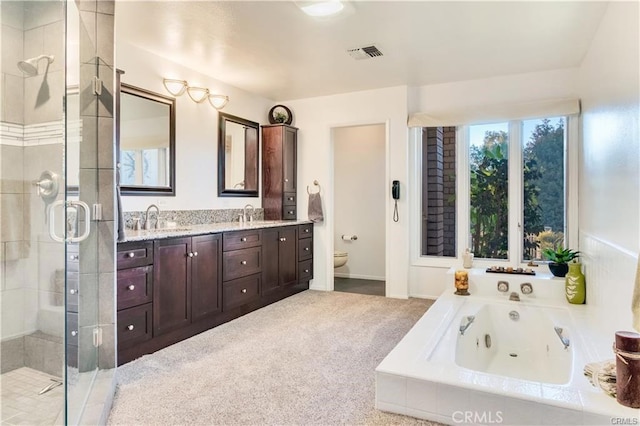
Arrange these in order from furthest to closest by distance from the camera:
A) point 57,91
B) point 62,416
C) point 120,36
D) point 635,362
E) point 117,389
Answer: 1. point 120,36
2. point 117,389
3. point 57,91
4. point 62,416
5. point 635,362

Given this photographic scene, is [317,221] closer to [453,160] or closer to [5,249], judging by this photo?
[453,160]

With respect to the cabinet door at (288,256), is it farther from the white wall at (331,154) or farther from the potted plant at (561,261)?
the potted plant at (561,261)

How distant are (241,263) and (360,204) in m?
2.66

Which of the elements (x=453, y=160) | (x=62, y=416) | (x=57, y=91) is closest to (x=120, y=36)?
(x=57, y=91)

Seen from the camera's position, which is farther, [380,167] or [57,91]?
[380,167]

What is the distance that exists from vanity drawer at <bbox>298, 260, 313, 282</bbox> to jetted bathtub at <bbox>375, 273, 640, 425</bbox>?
194 centimetres

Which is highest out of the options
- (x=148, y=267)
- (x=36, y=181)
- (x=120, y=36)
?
(x=120, y=36)

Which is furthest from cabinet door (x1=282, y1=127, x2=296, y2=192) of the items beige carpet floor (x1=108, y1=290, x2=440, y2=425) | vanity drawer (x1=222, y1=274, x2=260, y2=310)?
beige carpet floor (x1=108, y1=290, x2=440, y2=425)

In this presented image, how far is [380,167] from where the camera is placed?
230 inches

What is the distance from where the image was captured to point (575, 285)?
3.22 metres

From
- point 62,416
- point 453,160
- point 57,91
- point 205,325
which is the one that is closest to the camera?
point 62,416

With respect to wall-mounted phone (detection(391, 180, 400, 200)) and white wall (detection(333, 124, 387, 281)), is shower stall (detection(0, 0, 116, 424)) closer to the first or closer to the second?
wall-mounted phone (detection(391, 180, 400, 200))

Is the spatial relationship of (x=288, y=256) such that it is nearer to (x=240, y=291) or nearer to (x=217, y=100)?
(x=240, y=291)

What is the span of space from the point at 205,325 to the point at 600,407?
2852 millimetres
